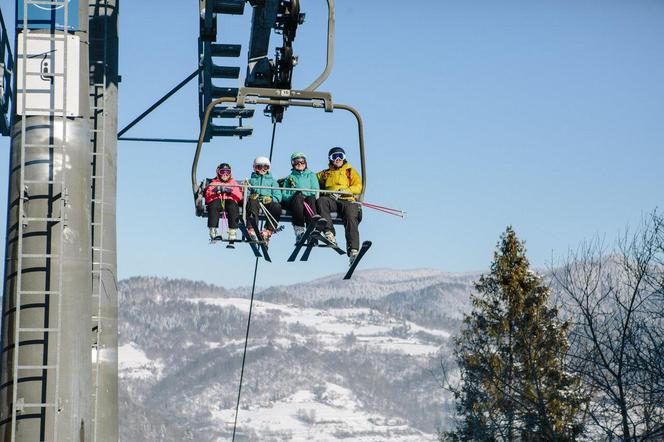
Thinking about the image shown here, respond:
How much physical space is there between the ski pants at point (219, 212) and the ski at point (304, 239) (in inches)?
30.4

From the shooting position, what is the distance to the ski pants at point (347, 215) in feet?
46.5

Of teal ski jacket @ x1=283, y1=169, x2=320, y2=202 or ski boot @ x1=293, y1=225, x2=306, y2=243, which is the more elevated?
teal ski jacket @ x1=283, y1=169, x2=320, y2=202

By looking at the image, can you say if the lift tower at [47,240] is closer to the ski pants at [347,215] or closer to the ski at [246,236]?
the ski at [246,236]

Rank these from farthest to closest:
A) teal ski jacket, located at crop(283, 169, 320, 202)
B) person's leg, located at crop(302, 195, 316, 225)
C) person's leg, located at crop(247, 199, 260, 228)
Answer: teal ski jacket, located at crop(283, 169, 320, 202) → person's leg, located at crop(302, 195, 316, 225) → person's leg, located at crop(247, 199, 260, 228)

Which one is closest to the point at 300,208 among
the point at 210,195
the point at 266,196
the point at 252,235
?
→ the point at 266,196

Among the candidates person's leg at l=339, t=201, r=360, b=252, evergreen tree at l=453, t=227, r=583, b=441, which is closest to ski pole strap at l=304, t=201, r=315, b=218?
person's leg at l=339, t=201, r=360, b=252

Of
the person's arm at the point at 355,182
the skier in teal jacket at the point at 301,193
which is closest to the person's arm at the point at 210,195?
the skier in teal jacket at the point at 301,193

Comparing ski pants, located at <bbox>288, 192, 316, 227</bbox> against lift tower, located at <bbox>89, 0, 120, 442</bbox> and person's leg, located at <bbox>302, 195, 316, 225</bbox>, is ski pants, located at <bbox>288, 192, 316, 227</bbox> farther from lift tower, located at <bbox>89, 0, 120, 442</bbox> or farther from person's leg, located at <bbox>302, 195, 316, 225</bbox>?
lift tower, located at <bbox>89, 0, 120, 442</bbox>

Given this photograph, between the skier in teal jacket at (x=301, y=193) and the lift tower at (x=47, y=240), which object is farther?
the skier in teal jacket at (x=301, y=193)

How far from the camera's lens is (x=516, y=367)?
1487 inches

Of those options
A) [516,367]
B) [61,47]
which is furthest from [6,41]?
[516,367]

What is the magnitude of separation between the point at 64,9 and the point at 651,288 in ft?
59.8

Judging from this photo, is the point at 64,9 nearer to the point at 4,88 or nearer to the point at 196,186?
the point at 196,186

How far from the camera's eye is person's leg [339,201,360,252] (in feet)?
46.5
